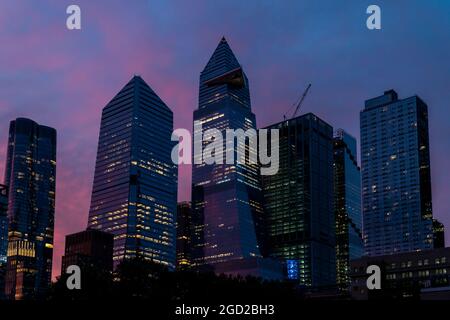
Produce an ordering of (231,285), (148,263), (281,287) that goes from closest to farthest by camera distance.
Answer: (231,285), (281,287), (148,263)
